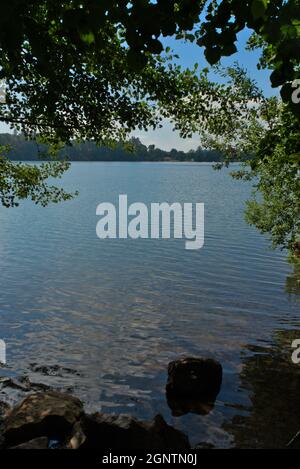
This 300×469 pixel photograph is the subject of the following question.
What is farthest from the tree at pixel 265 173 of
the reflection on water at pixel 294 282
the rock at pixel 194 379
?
the rock at pixel 194 379

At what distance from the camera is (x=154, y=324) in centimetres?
2592

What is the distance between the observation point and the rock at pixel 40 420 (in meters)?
11.9

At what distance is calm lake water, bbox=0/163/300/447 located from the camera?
15984 mm

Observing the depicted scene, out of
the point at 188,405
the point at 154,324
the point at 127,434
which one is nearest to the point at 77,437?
the point at 127,434

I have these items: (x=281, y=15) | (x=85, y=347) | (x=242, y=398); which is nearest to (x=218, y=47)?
(x=281, y=15)

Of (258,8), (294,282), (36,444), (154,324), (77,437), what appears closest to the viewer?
(258,8)

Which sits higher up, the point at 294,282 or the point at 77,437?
the point at 77,437

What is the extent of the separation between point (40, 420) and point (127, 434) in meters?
2.48

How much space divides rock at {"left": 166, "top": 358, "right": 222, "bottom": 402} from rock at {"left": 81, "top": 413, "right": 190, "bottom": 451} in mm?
3876

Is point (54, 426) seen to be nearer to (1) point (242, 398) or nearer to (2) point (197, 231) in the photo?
(1) point (242, 398)

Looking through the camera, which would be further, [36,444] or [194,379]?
[194,379]

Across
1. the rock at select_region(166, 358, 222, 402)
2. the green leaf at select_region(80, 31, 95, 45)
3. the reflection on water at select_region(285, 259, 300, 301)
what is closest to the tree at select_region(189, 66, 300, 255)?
the reflection on water at select_region(285, 259, 300, 301)

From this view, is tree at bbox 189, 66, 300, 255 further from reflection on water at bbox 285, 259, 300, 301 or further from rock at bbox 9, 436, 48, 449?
rock at bbox 9, 436, 48, 449

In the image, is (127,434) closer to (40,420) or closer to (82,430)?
(82,430)
